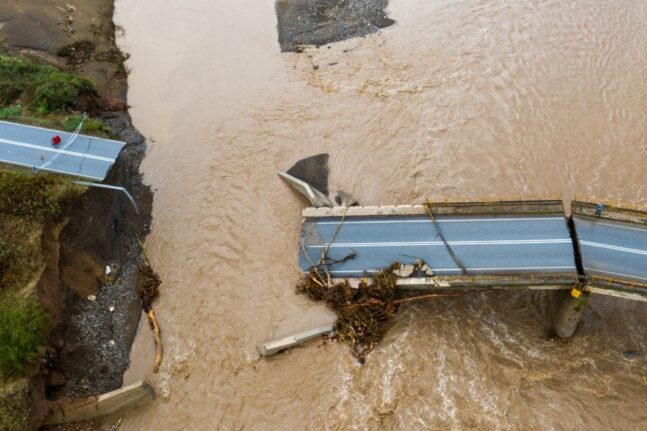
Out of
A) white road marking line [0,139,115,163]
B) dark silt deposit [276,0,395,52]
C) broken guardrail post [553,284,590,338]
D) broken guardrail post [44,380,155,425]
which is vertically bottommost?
broken guardrail post [44,380,155,425]

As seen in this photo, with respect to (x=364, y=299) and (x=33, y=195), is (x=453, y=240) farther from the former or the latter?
(x=33, y=195)

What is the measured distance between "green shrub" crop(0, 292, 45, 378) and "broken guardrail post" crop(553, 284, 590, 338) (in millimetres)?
14328

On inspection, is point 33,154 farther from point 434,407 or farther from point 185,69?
point 434,407

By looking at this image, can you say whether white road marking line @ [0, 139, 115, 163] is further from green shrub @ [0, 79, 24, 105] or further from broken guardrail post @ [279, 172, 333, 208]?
broken guardrail post @ [279, 172, 333, 208]

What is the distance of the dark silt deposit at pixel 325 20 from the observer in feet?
80.1

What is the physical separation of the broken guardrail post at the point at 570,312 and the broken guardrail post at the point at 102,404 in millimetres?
11982

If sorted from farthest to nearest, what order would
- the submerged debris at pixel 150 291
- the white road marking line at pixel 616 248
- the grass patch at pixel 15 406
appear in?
the submerged debris at pixel 150 291 → the white road marking line at pixel 616 248 → the grass patch at pixel 15 406

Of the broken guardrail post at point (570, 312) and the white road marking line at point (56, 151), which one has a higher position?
the white road marking line at point (56, 151)

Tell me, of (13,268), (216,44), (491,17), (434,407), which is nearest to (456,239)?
(434,407)

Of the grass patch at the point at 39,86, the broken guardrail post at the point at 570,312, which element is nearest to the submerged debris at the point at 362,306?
the broken guardrail post at the point at 570,312

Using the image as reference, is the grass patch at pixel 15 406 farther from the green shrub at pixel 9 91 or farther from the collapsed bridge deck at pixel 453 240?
the green shrub at pixel 9 91

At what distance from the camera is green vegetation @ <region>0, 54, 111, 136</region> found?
17.6 metres

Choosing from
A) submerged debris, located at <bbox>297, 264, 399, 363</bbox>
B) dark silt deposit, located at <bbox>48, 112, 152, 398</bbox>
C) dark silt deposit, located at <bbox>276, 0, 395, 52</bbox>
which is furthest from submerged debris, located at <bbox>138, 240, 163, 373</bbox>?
dark silt deposit, located at <bbox>276, 0, 395, 52</bbox>

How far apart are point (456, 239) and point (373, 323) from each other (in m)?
3.60
